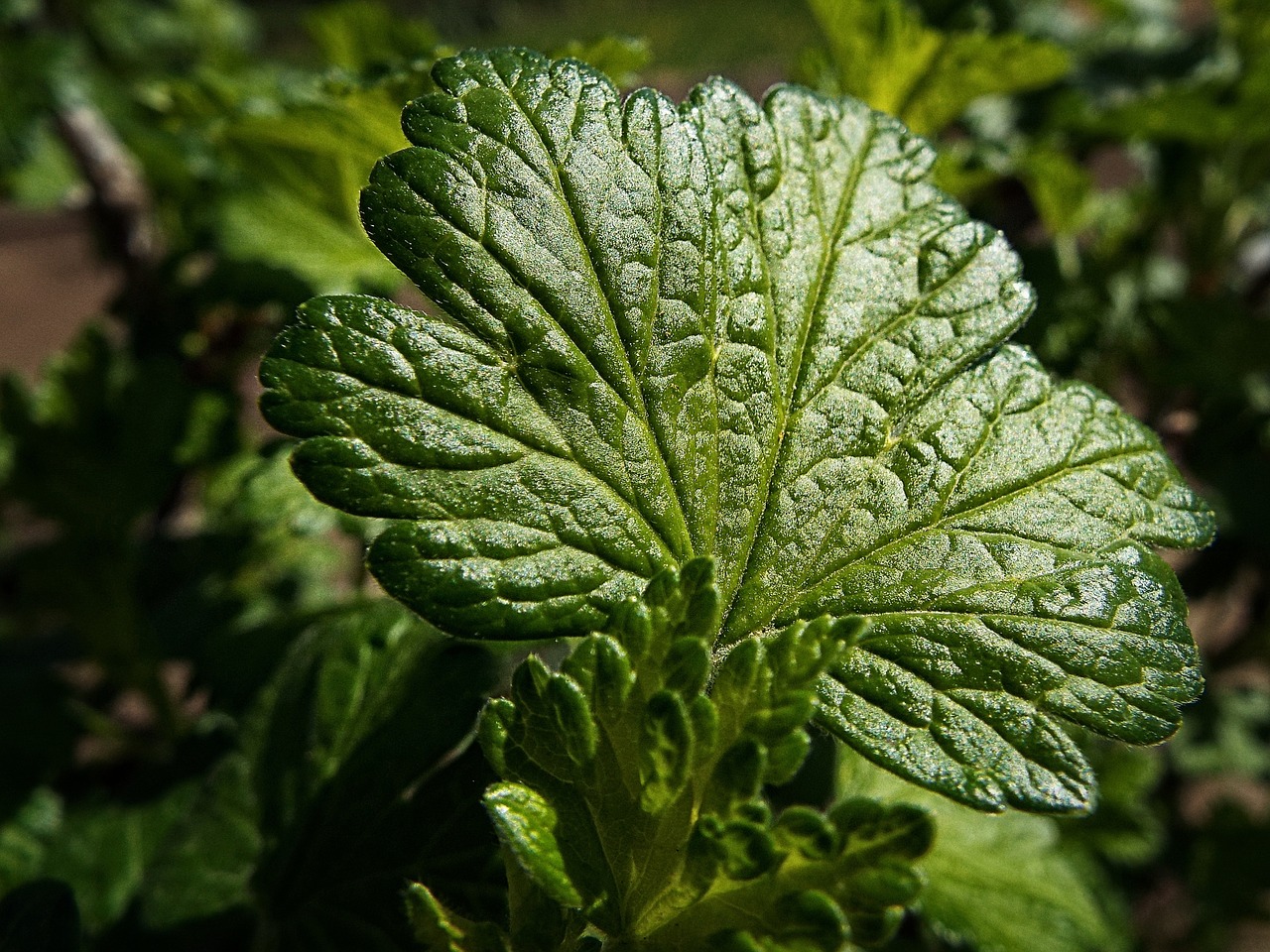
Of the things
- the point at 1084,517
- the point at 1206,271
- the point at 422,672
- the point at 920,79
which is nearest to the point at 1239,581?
the point at 1206,271

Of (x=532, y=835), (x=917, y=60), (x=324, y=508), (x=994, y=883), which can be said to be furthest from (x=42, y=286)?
(x=532, y=835)

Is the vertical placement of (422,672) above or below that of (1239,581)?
below

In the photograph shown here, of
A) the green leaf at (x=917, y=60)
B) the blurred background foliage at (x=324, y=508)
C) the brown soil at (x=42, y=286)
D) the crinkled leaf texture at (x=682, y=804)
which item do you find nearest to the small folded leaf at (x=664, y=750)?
the crinkled leaf texture at (x=682, y=804)

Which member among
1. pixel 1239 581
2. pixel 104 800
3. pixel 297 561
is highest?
pixel 1239 581

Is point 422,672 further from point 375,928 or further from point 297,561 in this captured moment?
point 297,561

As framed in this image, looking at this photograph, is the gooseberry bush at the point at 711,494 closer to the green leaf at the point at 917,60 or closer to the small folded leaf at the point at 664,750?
the small folded leaf at the point at 664,750

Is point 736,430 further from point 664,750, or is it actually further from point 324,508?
point 324,508

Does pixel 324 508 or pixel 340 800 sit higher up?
pixel 324 508
